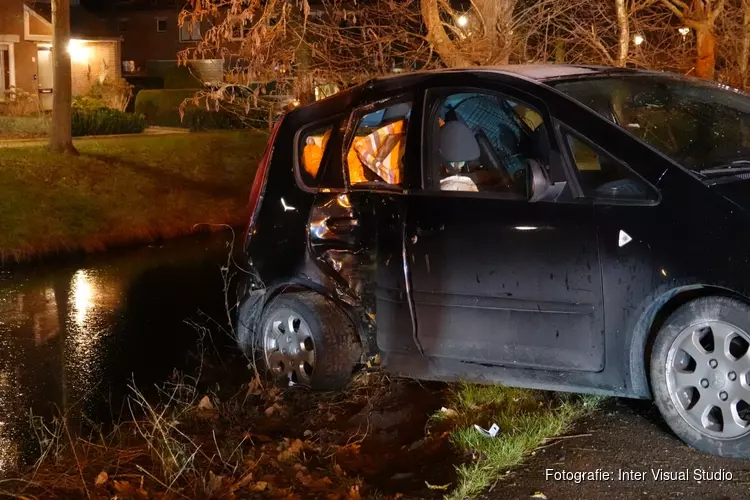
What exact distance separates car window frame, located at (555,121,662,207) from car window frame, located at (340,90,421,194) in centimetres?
91

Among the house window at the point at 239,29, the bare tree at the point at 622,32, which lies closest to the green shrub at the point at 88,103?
the house window at the point at 239,29

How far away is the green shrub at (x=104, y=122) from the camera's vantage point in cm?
2494

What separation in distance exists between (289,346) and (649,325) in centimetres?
235

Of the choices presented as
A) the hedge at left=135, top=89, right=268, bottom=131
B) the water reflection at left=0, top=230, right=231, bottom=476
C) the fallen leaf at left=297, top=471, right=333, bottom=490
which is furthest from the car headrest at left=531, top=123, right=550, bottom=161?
the hedge at left=135, top=89, right=268, bottom=131

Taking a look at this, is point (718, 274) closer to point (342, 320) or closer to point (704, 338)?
point (704, 338)

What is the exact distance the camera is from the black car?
4.43 metres

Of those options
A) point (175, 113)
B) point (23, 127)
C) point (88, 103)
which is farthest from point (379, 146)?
point (175, 113)

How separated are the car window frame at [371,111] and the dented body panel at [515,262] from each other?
0.02m

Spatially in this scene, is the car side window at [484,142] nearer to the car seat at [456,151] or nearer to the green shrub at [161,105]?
the car seat at [456,151]

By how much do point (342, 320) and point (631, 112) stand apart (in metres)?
2.06

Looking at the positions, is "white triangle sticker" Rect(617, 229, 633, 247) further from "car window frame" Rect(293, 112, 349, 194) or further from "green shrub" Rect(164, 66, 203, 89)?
"green shrub" Rect(164, 66, 203, 89)

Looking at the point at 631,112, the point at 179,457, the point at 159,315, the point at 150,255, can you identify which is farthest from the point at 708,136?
the point at 150,255

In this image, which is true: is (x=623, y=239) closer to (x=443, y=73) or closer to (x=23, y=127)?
(x=443, y=73)

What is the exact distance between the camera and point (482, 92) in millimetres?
5266
